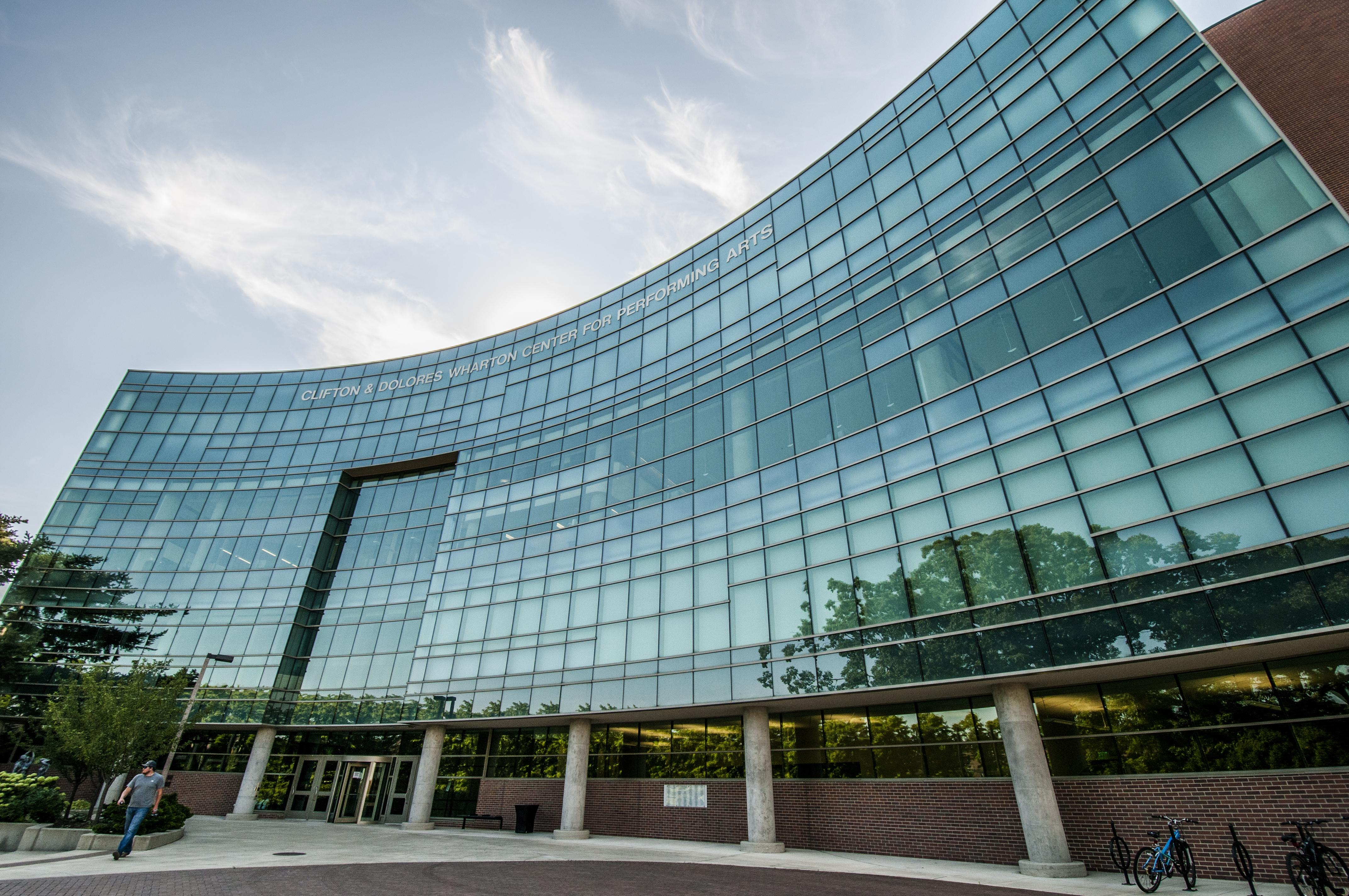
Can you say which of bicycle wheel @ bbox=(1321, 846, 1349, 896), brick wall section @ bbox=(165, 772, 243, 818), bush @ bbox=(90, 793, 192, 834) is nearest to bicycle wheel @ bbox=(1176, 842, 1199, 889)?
bicycle wheel @ bbox=(1321, 846, 1349, 896)

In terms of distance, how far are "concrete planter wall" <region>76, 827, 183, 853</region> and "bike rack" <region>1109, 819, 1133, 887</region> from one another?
20.2 metres

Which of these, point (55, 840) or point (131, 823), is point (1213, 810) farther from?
point (55, 840)

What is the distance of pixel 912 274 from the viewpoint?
2005cm

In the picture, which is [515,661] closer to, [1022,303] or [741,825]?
[741,825]

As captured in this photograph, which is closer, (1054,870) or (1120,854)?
(1120,854)

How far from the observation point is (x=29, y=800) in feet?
51.6

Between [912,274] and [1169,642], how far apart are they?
12.4 m

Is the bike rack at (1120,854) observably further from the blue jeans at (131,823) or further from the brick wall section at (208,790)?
the brick wall section at (208,790)

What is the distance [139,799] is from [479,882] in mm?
8317

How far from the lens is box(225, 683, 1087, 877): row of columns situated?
532 inches

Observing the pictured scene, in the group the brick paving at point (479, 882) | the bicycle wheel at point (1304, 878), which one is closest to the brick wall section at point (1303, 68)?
the bicycle wheel at point (1304, 878)

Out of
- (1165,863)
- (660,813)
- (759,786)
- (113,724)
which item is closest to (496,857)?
(759,786)

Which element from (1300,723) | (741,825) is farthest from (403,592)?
(1300,723)

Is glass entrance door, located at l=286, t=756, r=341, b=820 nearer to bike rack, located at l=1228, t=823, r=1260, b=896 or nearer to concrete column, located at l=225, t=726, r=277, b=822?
concrete column, located at l=225, t=726, r=277, b=822
